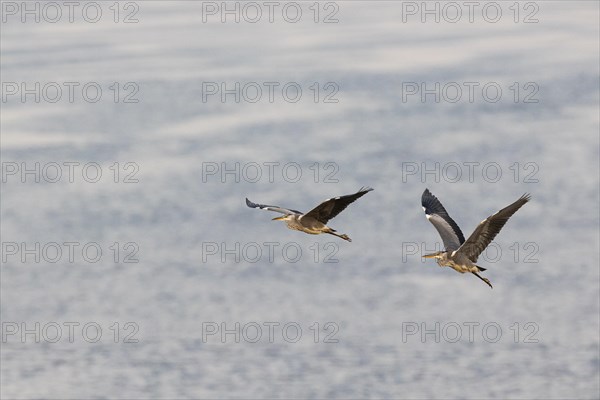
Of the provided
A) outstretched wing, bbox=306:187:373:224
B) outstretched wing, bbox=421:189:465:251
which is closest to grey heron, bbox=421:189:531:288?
outstretched wing, bbox=421:189:465:251

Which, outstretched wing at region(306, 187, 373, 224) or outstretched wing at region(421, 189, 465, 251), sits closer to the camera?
outstretched wing at region(306, 187, 373, 224)

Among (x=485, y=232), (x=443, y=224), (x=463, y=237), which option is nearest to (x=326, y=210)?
(x=463, y=237)

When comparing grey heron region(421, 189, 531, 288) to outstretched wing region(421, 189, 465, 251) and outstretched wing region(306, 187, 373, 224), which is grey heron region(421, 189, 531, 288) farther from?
outstretched wing region(306, 187, 373, 224)

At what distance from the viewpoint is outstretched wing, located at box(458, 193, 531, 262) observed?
149 ft

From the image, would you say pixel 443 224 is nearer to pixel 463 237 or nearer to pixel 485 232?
pixel 463 237

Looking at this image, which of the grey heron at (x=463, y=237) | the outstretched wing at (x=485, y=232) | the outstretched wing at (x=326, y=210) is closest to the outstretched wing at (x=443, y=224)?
the grey heron at (x=463, y=237)

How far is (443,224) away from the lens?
52.1 meters

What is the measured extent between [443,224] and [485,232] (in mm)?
5066

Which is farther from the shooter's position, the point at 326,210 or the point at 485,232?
the point at 326,210

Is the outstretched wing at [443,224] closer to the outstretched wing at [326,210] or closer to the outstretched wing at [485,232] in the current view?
the outstretched wing at [485,232]

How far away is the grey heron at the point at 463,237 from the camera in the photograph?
4556 centimetres

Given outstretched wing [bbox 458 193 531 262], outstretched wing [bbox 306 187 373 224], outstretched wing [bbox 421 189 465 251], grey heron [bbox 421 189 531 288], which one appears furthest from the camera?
outstretched wing [bbox 421 189 465 251]

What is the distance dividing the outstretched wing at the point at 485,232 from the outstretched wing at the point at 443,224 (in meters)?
2.36

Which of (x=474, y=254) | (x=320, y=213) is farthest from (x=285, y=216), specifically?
(x=474, y=254)
